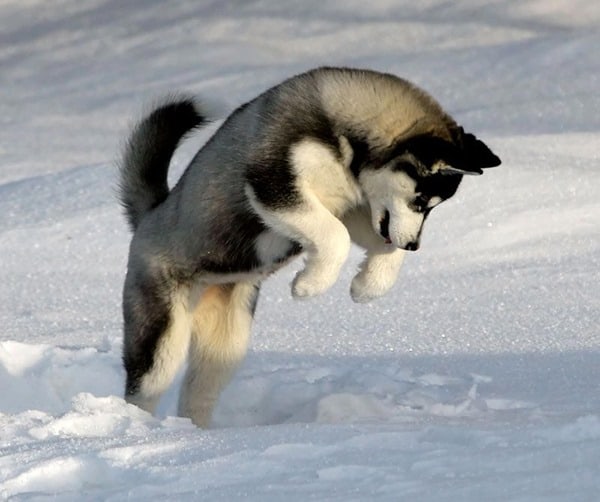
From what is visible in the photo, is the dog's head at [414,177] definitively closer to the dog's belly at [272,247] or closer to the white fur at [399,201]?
the white fur at [399,201]

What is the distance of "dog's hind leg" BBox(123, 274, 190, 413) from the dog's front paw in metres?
0.45

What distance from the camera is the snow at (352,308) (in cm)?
344

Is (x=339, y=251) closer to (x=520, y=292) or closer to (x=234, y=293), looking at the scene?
(x=234, y=293)

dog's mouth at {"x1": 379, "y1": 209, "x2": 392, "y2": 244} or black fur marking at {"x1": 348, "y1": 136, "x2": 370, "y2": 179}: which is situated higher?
black fur marking at {"x1": 348, "y1": 136, "x2": 370, "y2": 179}

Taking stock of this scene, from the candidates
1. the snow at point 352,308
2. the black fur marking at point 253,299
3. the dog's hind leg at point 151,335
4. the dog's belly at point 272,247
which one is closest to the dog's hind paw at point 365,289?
the dog's belly at point 272,247

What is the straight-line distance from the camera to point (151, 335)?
190 inches

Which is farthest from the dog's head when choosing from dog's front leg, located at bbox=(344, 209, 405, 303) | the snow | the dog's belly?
the snow

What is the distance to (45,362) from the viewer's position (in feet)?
17.7

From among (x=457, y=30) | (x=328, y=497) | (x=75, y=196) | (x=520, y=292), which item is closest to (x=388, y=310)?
(x=520, y=292)

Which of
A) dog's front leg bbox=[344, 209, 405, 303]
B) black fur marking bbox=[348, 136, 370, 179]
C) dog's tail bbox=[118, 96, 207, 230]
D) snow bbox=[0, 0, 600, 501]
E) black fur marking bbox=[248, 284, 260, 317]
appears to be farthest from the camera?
black fur marking bbox=[248, 284, 260, 317]

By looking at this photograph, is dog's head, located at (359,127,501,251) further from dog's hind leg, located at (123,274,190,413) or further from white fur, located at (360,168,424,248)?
dog's hind leg, located at (123,274,190,413)

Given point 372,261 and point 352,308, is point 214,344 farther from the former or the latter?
point 352,308

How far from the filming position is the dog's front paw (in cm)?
457

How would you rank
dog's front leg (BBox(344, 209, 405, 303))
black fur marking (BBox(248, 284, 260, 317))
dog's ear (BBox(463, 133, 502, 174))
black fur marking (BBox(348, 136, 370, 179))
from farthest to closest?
black fur marking (BBox(248, 284, 260, 317)), dog's front leg (BBox(344, 209, 405, 303)), black fur marking (BBox(348, 136, 370, 179)), dog's ear (BBox(463, 133, 502, 174))
